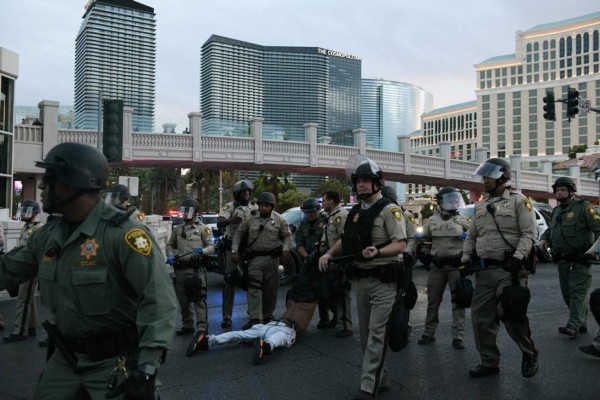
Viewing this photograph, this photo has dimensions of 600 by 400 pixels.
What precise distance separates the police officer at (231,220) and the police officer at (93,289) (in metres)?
5.12

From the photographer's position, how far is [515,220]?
5.41 m

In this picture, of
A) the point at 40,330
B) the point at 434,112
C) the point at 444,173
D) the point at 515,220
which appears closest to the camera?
the point at 515,220

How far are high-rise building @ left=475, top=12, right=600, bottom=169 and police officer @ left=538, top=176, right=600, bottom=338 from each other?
14464 centimetres

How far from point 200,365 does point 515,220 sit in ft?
11.2

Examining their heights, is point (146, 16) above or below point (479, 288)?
above

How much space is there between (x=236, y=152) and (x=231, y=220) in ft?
84.4

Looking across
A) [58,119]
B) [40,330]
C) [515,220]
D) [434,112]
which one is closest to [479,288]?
[515,220]

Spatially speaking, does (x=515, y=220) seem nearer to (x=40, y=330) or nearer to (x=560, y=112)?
(x=40, y=330)

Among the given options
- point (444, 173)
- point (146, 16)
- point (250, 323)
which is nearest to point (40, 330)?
point (250, 323)

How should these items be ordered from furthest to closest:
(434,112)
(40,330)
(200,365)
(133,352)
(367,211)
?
(434,112) → (40,330) → (200,365) → (367,211) → (133,352)

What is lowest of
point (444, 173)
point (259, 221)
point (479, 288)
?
point (479, 288)

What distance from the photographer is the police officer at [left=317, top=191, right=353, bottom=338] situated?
699 centimetres

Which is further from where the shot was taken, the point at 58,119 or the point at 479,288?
the point at 58,119

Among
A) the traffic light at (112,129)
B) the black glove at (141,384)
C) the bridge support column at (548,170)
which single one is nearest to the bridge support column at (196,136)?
the traffic light at (112,129)
